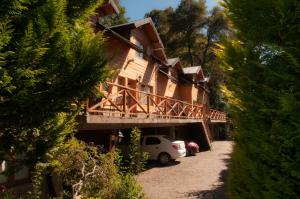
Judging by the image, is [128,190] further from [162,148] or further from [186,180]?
[162,148]

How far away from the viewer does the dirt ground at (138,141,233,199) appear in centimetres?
1181

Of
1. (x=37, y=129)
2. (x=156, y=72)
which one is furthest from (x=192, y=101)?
(x=37, y=129)

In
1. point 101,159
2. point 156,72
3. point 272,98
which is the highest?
point 156,72

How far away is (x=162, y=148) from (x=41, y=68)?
1527 centimetres

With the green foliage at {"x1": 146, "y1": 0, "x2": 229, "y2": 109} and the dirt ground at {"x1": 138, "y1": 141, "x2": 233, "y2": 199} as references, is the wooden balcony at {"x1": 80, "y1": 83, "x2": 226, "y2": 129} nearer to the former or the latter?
the dirt ground at {"x1": 138, "y1": 141, "x2": 233, "y2": 199}

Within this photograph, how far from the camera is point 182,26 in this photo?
5341cm

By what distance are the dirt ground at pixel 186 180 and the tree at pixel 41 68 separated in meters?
5.95

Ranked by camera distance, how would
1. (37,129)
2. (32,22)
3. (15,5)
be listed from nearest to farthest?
(15,5)
(32,22)
(37,129)

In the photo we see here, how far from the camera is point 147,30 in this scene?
22.0 m

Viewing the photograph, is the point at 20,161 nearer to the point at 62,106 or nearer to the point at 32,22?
the point at 62,106

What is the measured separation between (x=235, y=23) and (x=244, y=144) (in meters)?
1.58

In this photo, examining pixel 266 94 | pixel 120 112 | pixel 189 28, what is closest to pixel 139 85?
pixel 120 112

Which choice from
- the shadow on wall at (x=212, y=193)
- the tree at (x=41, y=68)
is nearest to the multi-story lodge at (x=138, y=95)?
the tree at (x=41, y=68)

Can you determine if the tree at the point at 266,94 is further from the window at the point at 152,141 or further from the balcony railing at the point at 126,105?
the window at the point at 152,141
